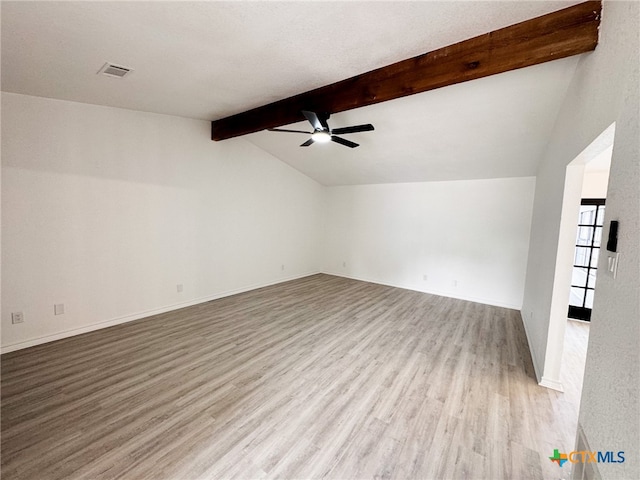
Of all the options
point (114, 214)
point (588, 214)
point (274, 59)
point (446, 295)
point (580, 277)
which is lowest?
point (446, 295)

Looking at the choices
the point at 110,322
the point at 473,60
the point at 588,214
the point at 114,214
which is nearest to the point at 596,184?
the point at 588,214

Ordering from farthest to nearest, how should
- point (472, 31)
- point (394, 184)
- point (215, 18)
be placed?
point (394, 184), point (472, 31), point (215, 18)

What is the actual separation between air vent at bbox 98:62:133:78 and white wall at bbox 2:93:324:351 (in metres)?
1.06

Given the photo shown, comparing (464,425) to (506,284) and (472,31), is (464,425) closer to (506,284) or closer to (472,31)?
(472,31)

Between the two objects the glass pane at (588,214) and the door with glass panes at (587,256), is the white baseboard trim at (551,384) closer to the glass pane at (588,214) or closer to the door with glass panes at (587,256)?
the door with glass panes at (587,256)

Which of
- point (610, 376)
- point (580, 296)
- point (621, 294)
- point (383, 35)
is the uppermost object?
point (383, 35)

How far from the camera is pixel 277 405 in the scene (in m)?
2.11

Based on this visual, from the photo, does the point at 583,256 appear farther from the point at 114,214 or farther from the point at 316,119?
the point at 114,214

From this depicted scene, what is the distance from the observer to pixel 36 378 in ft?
7.64

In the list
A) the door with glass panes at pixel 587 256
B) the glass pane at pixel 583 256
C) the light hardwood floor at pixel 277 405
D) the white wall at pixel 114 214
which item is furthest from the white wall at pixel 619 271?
the white wall at pixel 114 214

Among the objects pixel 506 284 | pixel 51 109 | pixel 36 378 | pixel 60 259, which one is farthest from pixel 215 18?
pixel 506 284

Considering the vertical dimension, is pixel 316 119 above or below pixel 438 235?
above

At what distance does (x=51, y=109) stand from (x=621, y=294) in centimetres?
475

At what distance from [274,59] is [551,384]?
150 inches
